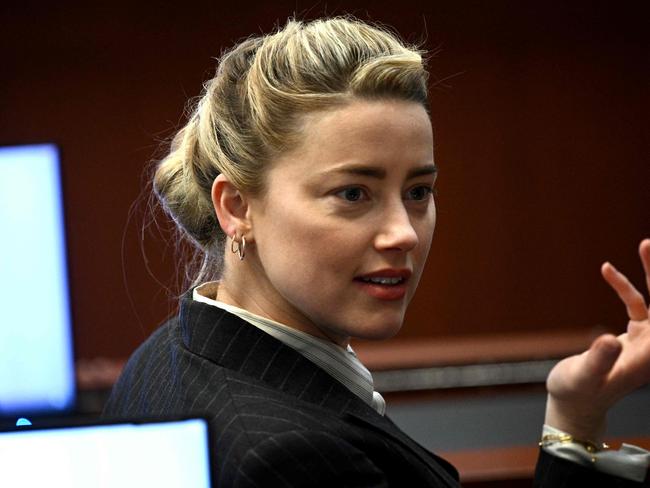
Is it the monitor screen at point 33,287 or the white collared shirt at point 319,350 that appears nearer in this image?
the white collared shirt at point 319,350

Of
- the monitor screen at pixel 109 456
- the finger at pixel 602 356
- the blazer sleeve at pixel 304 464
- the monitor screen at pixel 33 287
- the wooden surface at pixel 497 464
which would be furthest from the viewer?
the wooden surface at pixel 497 464

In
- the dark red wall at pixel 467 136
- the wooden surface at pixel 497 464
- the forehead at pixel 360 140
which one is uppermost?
the forehead at pixel 360 140

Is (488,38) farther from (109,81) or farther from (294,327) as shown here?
(294,327)

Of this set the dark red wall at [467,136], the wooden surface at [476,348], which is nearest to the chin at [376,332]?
Result: the wooden surface at [476,348]

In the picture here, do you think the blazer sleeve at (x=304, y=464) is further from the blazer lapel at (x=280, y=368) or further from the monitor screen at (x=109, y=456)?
the monitor screen at (x=109, y=456)

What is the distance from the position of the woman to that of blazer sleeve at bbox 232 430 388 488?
3.1 inches

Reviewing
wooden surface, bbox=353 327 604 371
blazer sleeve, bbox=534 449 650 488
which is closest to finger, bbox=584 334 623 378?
blazer sleeve, bbox=534 449 650 488

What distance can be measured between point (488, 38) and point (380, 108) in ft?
13.5

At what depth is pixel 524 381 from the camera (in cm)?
515

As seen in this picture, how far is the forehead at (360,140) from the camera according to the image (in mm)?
1340

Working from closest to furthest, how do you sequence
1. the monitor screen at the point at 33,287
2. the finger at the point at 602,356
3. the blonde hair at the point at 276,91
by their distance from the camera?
the finger at the point at 602,356
the blonde hair at the point at 276,91
the monitor screen at the point at 33,287

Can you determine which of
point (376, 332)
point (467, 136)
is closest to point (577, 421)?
point (376, 332)

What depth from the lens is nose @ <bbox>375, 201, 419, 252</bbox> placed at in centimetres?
133

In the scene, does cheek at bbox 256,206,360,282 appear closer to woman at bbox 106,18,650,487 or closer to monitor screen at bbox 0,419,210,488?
woman at bbox 106,18,650,487
